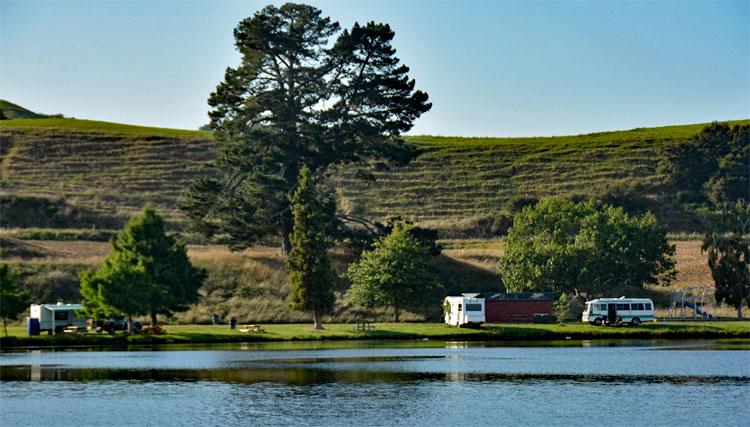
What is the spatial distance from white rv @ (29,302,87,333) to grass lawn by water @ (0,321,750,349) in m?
2.05

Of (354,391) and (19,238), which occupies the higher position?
(19,238)

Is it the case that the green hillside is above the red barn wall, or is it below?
above

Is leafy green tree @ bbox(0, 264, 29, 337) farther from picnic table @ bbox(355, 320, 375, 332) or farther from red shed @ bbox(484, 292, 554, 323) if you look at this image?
red shed @ bbox(484, 292, 554, 323)

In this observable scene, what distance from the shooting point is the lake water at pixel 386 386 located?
146ft

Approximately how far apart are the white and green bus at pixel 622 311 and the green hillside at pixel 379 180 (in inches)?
1993

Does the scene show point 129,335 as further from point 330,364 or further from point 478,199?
point 478,199

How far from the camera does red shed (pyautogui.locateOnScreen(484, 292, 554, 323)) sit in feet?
319

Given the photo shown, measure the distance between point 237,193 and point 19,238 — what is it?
30.1 meters

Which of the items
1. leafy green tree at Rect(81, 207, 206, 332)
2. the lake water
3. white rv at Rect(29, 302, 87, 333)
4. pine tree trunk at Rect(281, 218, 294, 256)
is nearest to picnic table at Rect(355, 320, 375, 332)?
the lake water

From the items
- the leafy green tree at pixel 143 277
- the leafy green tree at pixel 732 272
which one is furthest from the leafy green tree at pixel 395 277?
the leafy green tree at pixel 732 272

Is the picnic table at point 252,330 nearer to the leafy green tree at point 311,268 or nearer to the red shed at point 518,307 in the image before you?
the leafy green tree at point 311,268

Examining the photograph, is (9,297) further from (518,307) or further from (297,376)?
(518,307)

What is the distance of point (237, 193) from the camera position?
381 feet

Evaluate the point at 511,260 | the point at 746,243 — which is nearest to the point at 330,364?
the point at 511,260
